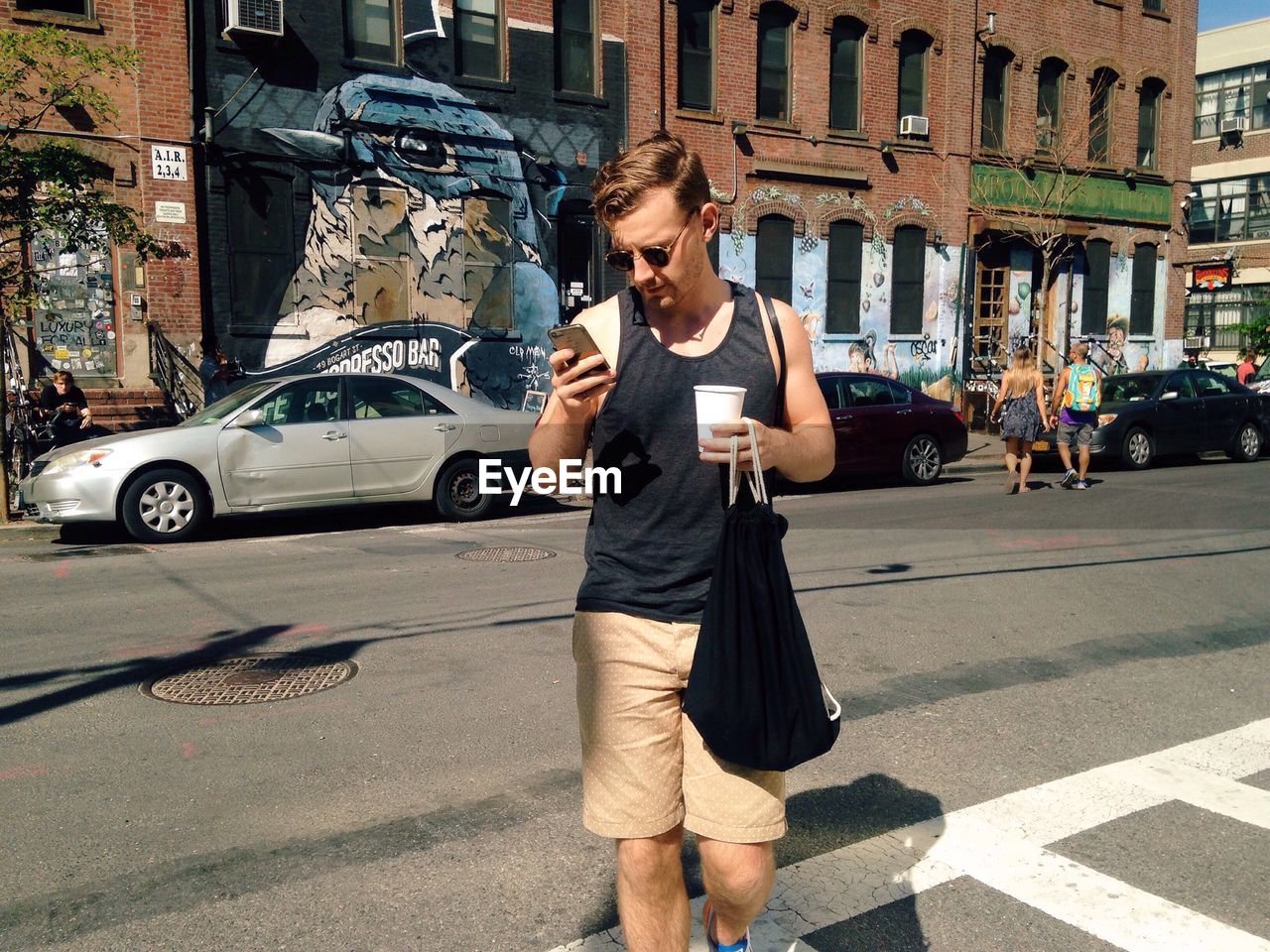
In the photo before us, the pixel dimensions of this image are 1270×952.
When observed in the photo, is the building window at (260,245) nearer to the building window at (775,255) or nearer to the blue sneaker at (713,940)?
the building window at (775,255)

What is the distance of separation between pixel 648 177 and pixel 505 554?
7.16m

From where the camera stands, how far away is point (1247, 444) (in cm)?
1848

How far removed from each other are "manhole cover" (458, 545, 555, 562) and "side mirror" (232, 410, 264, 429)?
2.71 meters

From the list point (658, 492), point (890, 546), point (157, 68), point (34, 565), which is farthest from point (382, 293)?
point (658, 492)

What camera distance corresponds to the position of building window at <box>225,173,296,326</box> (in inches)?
650

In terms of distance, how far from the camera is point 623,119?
19797 mm

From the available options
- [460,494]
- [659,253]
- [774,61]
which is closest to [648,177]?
[659,253]

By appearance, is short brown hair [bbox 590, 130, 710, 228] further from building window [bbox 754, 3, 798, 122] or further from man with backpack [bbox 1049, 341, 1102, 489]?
building window [bbox 754, 3, 798, 122]

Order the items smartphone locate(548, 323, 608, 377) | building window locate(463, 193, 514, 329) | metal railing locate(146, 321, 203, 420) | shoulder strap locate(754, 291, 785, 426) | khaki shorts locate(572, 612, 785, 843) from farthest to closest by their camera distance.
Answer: building window locate(463, 193, 514, 329) < metal railing locate(146, 321, 203, 420) < shoulder strap locate(754, 291, 785, 426) < khaki shorts locate(572, 612, 785, 843) < smartphone locate(548, 323, 608, 377)

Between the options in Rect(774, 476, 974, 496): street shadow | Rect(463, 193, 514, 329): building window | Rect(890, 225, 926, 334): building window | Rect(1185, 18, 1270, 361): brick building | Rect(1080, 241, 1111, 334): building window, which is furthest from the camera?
Rect(1185, 18, 1270, 361): brick building

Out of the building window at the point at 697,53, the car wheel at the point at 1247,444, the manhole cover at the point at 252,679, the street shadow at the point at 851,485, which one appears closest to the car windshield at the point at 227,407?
the manhole cover at the point at 252,679

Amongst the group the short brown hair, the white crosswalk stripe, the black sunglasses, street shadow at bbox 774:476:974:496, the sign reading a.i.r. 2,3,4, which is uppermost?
the sign reading a.i.r. 2,3,4

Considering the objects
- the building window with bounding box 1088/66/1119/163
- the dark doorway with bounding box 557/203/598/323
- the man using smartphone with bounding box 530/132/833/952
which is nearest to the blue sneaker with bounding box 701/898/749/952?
the man using smartphone with bounding box 530/132/833/952

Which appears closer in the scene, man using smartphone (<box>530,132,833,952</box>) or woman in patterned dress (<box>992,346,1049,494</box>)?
Result: man using smartphone (<box>530,132,833,952</box>)
